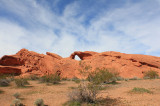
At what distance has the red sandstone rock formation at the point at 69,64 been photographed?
2139cm

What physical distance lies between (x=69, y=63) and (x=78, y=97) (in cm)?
1973

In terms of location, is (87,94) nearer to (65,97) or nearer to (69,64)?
(65,97)

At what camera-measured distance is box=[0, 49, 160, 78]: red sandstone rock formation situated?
2139cm

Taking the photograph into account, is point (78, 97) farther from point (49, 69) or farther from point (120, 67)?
point (120, 67)

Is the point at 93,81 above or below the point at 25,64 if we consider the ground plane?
below

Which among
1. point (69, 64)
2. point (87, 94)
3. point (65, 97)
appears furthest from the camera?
point (69, 64)

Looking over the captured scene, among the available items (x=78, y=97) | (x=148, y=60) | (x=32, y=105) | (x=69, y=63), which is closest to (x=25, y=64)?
(x=69, y=63)

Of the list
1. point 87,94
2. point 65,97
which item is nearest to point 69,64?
point 65,97

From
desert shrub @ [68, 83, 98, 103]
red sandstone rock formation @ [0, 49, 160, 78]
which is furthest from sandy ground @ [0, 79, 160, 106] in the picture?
red sandstone rock formation @ [0, 49, 160, 78]

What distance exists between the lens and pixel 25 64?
73.0 ft

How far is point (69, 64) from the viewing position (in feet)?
84.8

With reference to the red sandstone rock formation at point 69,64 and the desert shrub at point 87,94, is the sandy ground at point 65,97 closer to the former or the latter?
the desert shrub at point 87,94

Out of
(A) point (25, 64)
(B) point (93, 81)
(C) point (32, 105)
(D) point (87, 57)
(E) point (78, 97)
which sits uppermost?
(D) point (87, 57)

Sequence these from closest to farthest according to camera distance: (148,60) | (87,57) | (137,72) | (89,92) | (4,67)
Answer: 1. (89,92)
2. (4,67)
3. (137,72)
4. (148,60)
5. (87,57)
